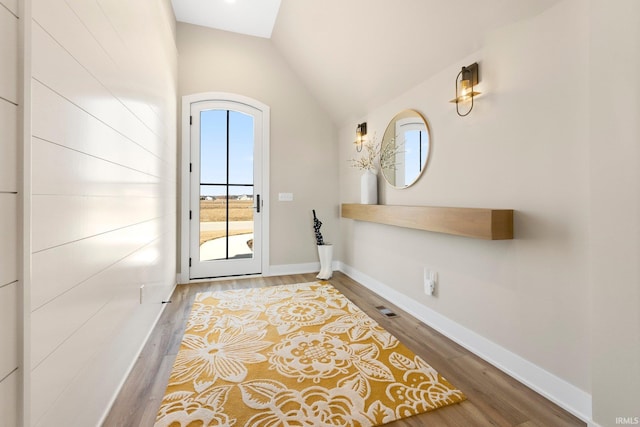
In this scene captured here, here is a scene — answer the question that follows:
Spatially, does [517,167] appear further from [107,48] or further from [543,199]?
[107,48]

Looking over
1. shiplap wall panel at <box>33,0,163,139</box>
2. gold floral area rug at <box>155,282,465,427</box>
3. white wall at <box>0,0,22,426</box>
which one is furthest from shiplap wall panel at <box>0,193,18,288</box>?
gold floral area rug at <box>155,282,465,427</box>

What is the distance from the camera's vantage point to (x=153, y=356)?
6.17 feet

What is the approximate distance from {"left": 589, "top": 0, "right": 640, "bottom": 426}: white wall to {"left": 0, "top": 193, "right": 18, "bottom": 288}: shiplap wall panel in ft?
6.64

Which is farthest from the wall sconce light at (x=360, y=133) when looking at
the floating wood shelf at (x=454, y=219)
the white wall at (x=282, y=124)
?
the floating wood shelf at (x=454, y=219)

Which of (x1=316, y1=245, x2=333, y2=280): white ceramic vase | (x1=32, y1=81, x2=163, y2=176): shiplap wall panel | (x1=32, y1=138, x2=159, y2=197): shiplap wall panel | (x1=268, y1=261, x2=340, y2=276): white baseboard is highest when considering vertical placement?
(x1=32, y1=81, x2=163, y2=176): shiplap wall panel

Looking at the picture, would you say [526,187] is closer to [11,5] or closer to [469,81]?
[469,81]

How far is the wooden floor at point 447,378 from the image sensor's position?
1.33m

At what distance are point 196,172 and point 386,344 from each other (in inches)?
116

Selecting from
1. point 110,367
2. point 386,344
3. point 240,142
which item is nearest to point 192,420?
point 110,367

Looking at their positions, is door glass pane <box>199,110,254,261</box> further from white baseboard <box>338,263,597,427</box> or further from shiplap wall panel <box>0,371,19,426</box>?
shiplap wall panel <box>0,371,19,426</box>

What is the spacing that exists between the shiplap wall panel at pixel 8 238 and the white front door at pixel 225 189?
9.65 ft

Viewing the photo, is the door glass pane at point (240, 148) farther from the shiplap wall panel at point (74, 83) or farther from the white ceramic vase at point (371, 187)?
the shiplap wall panel at point (74, 83)

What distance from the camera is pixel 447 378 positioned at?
1.65 m

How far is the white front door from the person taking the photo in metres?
3.62
